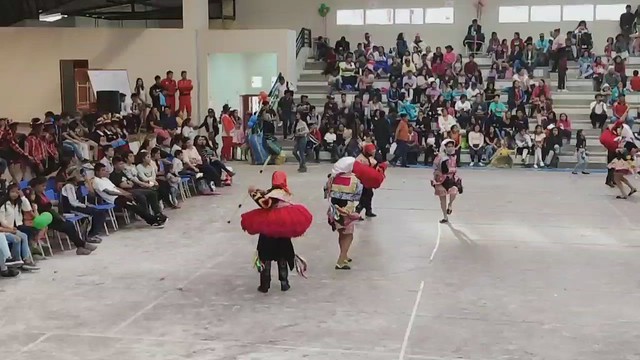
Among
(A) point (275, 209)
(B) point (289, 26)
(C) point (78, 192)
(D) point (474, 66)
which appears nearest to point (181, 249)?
(C) point (78, 192)

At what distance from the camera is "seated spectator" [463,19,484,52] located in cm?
2575

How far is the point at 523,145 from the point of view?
65.6 ft

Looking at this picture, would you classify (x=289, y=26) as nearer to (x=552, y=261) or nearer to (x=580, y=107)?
(x=580, y=107)

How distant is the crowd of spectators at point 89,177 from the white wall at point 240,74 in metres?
4.73

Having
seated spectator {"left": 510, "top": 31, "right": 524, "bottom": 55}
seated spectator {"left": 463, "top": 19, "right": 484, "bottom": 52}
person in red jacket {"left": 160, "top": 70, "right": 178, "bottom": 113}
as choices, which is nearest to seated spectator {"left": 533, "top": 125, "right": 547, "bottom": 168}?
seated spectator {"left": 510, "top": 31, "right": 524, "bottom": 55}

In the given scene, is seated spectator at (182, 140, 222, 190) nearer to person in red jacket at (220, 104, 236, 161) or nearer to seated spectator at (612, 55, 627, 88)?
person in red jacket at (220, 104, 236, 161)

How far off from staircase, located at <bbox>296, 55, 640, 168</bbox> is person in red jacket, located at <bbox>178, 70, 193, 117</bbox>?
3487mm

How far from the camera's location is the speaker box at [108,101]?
19.7 m

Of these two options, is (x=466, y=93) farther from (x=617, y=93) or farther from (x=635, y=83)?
(x=635, y=83)

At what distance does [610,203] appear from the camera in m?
13.9

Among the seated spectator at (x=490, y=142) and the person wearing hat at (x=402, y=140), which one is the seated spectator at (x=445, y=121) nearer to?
the seated spectator at (x=490, y=142)

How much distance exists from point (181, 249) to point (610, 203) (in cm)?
783

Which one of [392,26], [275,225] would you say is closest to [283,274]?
[275,225]

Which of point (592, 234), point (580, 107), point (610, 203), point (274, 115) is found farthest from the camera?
point (580, 107)
